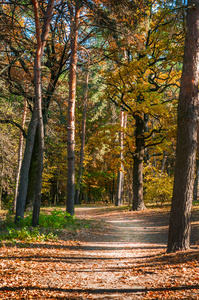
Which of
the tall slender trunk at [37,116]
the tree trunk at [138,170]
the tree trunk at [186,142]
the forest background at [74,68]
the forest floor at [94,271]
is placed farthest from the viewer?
the tree trunk at [138,170]

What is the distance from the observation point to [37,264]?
5516mm

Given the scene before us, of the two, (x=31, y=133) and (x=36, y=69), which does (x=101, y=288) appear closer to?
(x=31, y=133)

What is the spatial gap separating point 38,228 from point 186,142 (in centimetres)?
540

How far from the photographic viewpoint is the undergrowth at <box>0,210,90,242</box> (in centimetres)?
770

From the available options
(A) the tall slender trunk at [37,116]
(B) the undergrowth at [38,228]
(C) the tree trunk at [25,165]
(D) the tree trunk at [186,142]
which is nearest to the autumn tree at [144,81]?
(A) the tall slender trunk at [37,116]

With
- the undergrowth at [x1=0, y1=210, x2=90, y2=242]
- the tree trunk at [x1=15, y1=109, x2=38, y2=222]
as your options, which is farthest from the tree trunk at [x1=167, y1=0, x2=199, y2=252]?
the tree trunk at [x1=15, y1=109, x2=38, y2=222]

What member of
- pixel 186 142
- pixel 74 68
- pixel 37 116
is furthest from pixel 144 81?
pixel 186 142

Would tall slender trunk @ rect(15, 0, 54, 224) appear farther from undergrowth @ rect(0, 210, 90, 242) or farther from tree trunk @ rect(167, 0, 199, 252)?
tree trunk @ rect(167, 0, 199, 252)

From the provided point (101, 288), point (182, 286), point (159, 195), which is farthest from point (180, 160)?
point (159, 195)

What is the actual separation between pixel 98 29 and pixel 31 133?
15.7 ft

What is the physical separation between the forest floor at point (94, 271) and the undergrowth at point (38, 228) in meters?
0.32

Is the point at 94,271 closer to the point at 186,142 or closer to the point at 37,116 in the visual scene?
the point at 186,142

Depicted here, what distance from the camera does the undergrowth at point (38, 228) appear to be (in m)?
7.70

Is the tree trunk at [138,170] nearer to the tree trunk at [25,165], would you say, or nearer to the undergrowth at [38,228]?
the undergrowth at [38,228]
